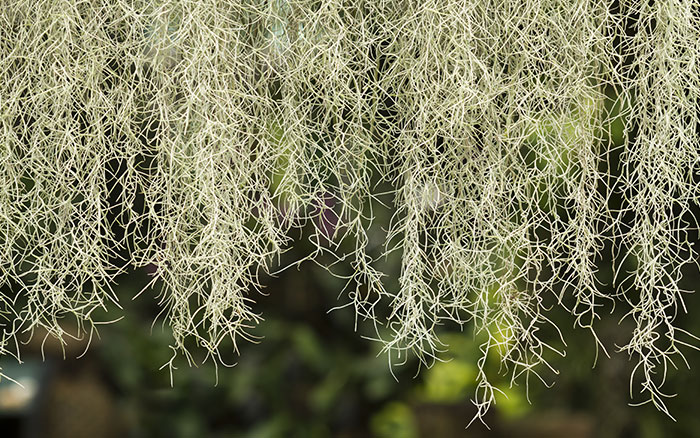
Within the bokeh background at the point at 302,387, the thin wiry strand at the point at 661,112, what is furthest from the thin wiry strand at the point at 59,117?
the bokeh background at the point at 302,387

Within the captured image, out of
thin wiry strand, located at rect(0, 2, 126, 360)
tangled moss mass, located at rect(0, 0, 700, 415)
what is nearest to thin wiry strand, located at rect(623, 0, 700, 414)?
tangled moss mass, located at rect(0, 0, 700, 415)

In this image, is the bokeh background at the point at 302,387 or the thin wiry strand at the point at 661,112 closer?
the thin wiry strand at the point at 661,112

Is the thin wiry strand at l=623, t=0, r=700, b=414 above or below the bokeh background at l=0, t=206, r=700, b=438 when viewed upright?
Answer: above

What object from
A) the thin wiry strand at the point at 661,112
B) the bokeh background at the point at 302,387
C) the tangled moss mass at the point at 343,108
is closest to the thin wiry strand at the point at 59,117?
the tangled moss mass at the point at 343,108

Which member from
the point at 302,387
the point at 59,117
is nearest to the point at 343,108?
the point at 59,117

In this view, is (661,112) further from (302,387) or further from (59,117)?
(302,387)

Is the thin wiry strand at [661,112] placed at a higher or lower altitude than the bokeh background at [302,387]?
higher

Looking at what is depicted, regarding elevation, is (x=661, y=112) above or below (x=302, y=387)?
above

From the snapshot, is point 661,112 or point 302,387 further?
point 302,387

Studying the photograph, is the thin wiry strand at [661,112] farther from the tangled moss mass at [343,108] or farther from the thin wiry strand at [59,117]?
the thin wiry strand at [59,117]

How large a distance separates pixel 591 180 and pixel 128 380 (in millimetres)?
1099

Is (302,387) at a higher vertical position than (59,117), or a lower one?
lower

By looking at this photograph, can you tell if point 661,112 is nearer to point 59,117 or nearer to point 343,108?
point 343,108

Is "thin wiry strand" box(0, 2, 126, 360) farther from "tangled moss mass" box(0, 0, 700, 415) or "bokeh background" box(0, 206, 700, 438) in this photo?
"bokeh background" box(0, 206, 700, 438)
